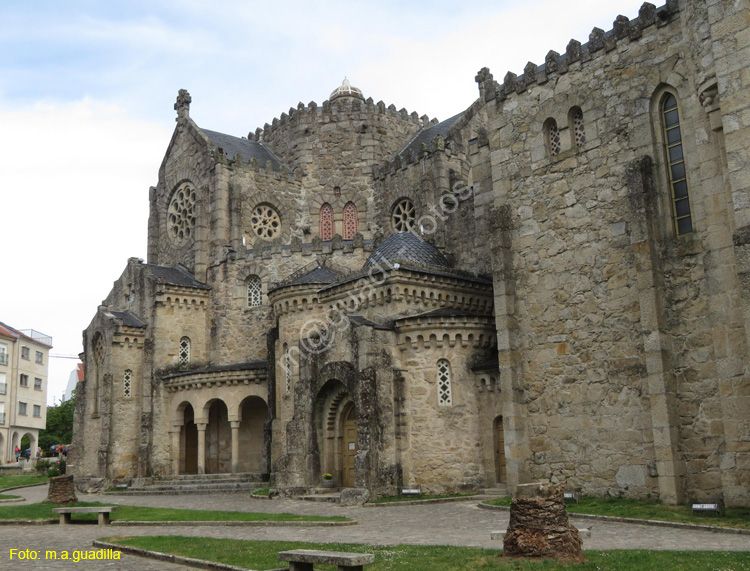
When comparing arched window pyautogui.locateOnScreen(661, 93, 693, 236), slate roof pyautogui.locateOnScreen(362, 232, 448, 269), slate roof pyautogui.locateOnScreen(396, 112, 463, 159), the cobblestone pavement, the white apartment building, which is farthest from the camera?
the white apartment building

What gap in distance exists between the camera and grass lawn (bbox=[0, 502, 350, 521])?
19.7 m

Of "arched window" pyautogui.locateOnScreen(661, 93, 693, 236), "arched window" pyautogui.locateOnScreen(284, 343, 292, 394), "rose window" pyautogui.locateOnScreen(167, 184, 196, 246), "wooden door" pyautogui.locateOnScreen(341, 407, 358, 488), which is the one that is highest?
"rose window" pyautogui.locateOnScreen(167, 184, 196, 246)

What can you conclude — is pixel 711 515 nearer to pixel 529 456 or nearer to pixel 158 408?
pixel 529 456

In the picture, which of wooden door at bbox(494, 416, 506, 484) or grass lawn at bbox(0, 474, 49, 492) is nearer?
wooden door at bbox(494, 416, 506, 484)

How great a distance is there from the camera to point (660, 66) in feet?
66.0

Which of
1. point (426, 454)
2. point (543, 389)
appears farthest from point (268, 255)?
point (543, 389)

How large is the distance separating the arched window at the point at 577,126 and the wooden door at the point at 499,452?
9148mm

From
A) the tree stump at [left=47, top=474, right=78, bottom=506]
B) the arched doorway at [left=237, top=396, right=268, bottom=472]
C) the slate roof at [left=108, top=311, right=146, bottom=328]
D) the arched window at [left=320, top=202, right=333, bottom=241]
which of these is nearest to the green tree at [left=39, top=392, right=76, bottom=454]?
the slate roof at [left=108, top=311, right=146, bottom=328]

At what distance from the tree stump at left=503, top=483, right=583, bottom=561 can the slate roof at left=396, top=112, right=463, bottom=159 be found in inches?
1231

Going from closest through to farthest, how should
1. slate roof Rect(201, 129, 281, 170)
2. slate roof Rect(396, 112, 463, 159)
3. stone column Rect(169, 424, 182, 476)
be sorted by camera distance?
stone column Rect(169, 424, 182, 476) < slate roof Rect(396, 112, 463, 159) < slate roof Rect(201, 129, 281, 170)

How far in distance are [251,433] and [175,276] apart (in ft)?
31.1

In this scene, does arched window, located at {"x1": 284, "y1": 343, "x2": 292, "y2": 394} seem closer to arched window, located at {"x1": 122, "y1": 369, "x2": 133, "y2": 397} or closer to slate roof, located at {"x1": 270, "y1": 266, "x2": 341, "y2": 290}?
slate roof, located at {"x1": 270, "y1": 266, "x2": 341, "y2": 290}

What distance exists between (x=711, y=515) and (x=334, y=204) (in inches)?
1199

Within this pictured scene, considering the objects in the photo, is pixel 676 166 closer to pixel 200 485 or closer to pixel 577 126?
pixel 577 126
